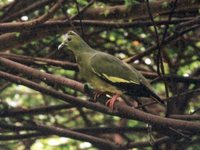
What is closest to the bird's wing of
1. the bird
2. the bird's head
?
the bird

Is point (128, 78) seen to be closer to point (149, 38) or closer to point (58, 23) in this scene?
point (58, 23)

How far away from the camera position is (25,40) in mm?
6691

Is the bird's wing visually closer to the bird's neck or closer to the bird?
the bird

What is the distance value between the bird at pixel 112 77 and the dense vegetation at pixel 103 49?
0.16 metres

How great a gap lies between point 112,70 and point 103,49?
241cm

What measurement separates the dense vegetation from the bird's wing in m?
0.25

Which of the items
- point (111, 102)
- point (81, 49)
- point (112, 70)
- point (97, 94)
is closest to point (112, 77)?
point (112, 70)

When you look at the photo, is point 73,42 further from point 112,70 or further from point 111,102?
point 111,102

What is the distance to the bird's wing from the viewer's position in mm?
5230

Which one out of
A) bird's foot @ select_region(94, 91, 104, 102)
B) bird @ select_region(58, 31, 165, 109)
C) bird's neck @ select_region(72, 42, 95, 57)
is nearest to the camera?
bird's foot @ select_region(94, 91, 104, 102)

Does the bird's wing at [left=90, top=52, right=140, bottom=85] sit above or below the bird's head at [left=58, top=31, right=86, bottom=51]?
below

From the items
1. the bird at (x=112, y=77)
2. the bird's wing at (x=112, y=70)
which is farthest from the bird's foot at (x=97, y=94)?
the bird's wing at (x=112, y=70)

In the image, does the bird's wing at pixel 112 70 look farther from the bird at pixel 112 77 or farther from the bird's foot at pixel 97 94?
the bird's foot at pixel 97 94

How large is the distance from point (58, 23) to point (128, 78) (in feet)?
4.48
